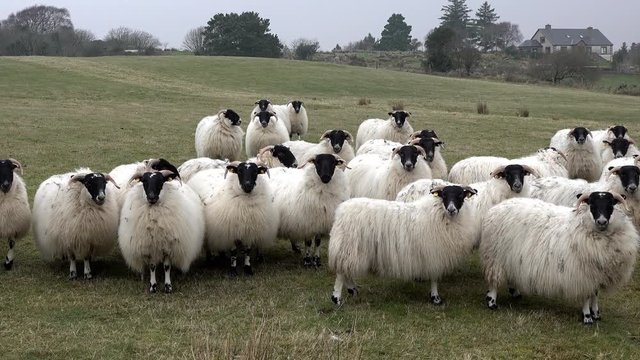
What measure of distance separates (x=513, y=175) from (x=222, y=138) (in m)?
8.98

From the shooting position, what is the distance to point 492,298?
8.19m

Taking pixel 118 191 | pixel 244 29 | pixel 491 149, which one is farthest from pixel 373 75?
pixel 118 191

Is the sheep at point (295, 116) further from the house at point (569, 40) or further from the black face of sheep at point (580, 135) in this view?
the house at point (569, 40)

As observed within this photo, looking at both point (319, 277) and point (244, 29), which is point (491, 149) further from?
point (244, 29)

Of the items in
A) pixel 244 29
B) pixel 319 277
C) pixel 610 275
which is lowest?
pixel 319 277

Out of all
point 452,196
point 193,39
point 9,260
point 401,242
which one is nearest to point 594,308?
point 452,196

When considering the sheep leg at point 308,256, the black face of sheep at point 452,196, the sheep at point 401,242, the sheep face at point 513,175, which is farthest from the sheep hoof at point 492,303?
the sheep leg at point 308,256

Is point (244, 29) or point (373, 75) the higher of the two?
point (244, 29)

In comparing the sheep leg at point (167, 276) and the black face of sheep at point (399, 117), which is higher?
the black face of sheep at point (399, 117)

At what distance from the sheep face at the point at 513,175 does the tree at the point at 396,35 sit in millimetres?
118823

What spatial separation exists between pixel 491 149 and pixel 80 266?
16.1m

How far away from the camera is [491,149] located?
22.4m

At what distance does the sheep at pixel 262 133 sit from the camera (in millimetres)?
17406

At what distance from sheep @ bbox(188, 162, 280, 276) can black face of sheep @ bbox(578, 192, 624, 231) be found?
472cm
